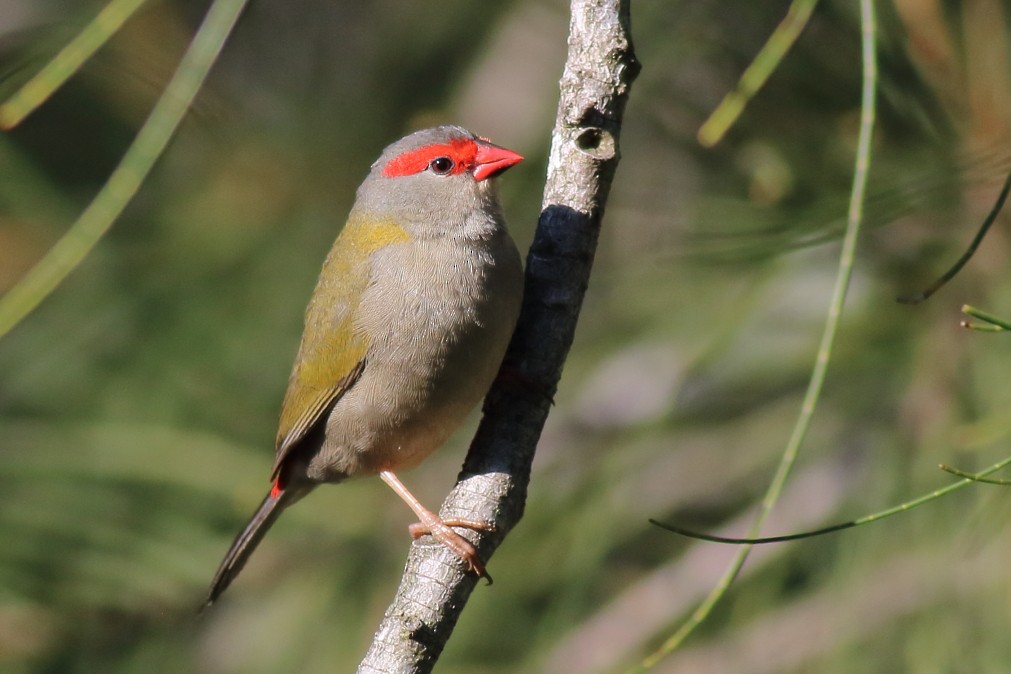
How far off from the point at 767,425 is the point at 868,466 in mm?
320

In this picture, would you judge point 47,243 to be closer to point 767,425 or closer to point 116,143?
point 116,143

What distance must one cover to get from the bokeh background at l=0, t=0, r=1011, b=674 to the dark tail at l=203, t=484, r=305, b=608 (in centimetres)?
5

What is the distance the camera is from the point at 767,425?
9.50 ft

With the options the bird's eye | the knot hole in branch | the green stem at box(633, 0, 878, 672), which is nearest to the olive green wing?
the bird's eye

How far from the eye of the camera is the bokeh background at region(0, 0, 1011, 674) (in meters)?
2.51

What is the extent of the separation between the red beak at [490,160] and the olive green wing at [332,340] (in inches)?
11.1

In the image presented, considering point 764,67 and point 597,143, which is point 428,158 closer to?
point 597,143

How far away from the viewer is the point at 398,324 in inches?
126

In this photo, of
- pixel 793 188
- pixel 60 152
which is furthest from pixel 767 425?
pixel 60 152

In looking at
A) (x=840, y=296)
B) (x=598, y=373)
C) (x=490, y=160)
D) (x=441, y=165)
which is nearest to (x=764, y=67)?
(x=840, y=296)

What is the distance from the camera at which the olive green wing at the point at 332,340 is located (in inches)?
130

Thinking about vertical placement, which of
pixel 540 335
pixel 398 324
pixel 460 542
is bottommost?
pixel 460 542

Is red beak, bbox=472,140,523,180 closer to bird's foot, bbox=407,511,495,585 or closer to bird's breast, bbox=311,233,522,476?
bird's breast, bbox=311,233,522,476

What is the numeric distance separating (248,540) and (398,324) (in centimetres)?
75
